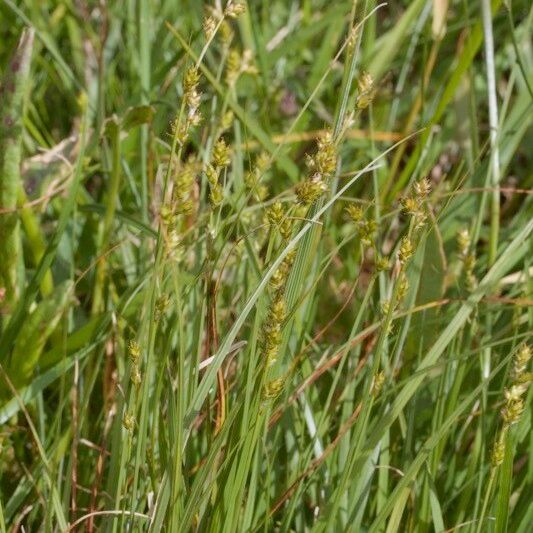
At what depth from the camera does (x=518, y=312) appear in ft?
4.07

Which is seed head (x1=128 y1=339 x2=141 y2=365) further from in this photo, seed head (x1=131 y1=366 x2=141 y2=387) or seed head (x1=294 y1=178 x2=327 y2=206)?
seed head (x1=294 y1=178 x2=327 y2=206)

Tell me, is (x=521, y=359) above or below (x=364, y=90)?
below

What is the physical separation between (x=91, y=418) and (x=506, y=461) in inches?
22.3

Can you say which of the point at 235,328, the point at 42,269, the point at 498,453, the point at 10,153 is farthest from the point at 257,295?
the point at 10,153

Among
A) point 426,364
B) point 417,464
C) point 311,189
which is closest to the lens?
point 311,189

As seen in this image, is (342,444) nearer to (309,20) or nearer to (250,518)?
(250,518)

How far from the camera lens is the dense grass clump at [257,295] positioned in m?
0.89

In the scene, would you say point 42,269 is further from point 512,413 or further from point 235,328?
point 512,413

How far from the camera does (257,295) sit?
86cm

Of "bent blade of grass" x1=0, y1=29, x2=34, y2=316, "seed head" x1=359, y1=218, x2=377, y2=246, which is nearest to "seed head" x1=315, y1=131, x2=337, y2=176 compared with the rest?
"seed head" x1=359, y1=218, x2=377, y2=246

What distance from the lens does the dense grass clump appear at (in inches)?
35.1

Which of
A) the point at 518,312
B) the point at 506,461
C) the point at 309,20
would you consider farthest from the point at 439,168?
the point at 506,461

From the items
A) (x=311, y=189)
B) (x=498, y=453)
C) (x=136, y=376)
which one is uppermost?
(x=311, y=189)

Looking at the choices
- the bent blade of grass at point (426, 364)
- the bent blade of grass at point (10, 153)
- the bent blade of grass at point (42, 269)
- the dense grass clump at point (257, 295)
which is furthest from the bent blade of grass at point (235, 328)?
the bent blade of grass at point (10, 153)
